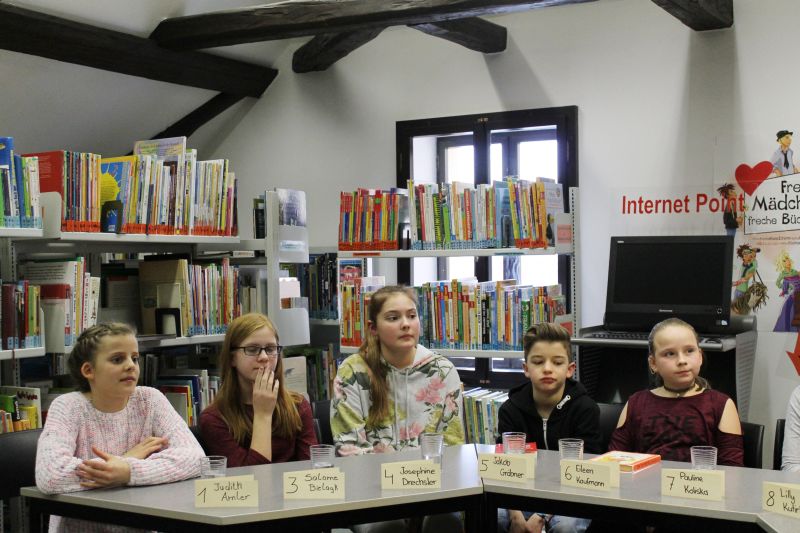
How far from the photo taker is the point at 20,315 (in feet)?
12.1

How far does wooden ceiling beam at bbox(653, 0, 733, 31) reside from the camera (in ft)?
13.5

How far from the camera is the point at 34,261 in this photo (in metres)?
3.96

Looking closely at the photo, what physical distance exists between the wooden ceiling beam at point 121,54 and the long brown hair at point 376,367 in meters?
2.48

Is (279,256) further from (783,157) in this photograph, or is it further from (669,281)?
(783,157)

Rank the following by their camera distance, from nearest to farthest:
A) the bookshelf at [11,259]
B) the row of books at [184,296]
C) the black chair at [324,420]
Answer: the black chair at [324,420], the bookshelf at [11,259], the row of books at [184,296]

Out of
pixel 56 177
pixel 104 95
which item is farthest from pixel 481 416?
pixel 104 95

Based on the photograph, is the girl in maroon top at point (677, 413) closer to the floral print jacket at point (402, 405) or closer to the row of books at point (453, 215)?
the floral print jacket at point (402, 405)

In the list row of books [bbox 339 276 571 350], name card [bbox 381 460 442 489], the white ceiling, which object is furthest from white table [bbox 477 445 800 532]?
the white ceiling

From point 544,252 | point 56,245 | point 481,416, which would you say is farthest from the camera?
point 481,416

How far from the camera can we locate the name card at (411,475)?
2389 millimetres

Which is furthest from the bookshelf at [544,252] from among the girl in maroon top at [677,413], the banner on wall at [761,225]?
the girl in maroon top at [677,413]

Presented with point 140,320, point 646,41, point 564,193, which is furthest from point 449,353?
point 646,41

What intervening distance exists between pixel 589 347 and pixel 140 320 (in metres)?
2.09

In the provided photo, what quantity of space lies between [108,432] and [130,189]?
1.66 meters
